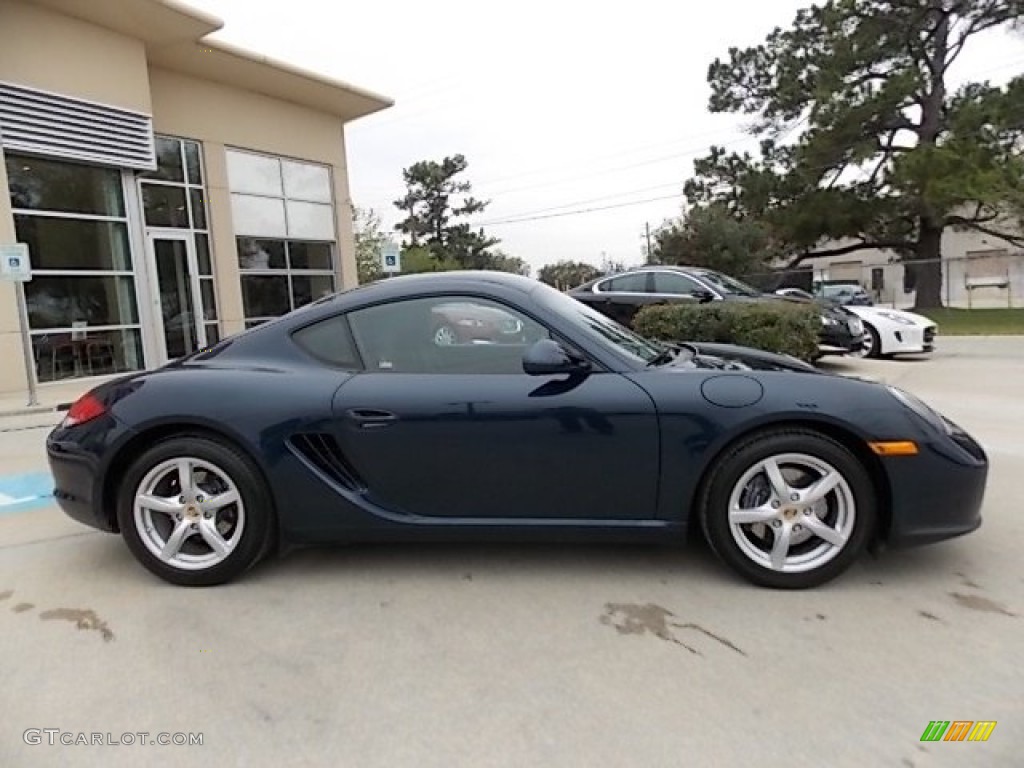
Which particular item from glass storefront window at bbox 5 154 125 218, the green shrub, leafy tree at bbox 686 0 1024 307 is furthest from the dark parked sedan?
leafy tree at bbox 686 0 1024 307

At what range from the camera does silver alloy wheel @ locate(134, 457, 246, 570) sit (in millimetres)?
3162

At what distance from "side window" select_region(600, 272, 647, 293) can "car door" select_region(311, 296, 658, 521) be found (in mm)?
8276

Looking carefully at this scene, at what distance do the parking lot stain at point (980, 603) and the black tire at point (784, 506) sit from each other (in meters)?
0.40

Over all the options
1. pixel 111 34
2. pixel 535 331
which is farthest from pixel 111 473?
pixel 111 34

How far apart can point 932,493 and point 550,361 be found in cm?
163

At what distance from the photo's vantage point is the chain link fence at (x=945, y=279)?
85.3 ft

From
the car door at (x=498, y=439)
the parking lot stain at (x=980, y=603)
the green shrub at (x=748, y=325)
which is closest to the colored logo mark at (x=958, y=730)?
the parking lot stain at (x=980, y=603)

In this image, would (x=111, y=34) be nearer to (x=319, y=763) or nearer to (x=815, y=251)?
(x=319, y=763)

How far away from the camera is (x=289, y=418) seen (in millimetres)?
3100

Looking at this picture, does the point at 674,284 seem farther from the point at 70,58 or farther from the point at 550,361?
the point at 70,58

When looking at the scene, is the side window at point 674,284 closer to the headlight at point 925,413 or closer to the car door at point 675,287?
the car door at point 675,287

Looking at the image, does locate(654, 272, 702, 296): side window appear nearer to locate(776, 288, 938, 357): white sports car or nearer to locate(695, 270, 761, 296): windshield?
locate(695, 270, 761, 296): windshield

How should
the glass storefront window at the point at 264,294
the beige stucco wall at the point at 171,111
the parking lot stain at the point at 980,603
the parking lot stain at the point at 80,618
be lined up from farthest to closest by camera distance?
the glass storefront window at the point at 264,294, the beige stucco wall at the point at 171,111, the parking lot stain at the point at 80,618, the parking lot stain at the point at 980,603

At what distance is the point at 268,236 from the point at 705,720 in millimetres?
15972
